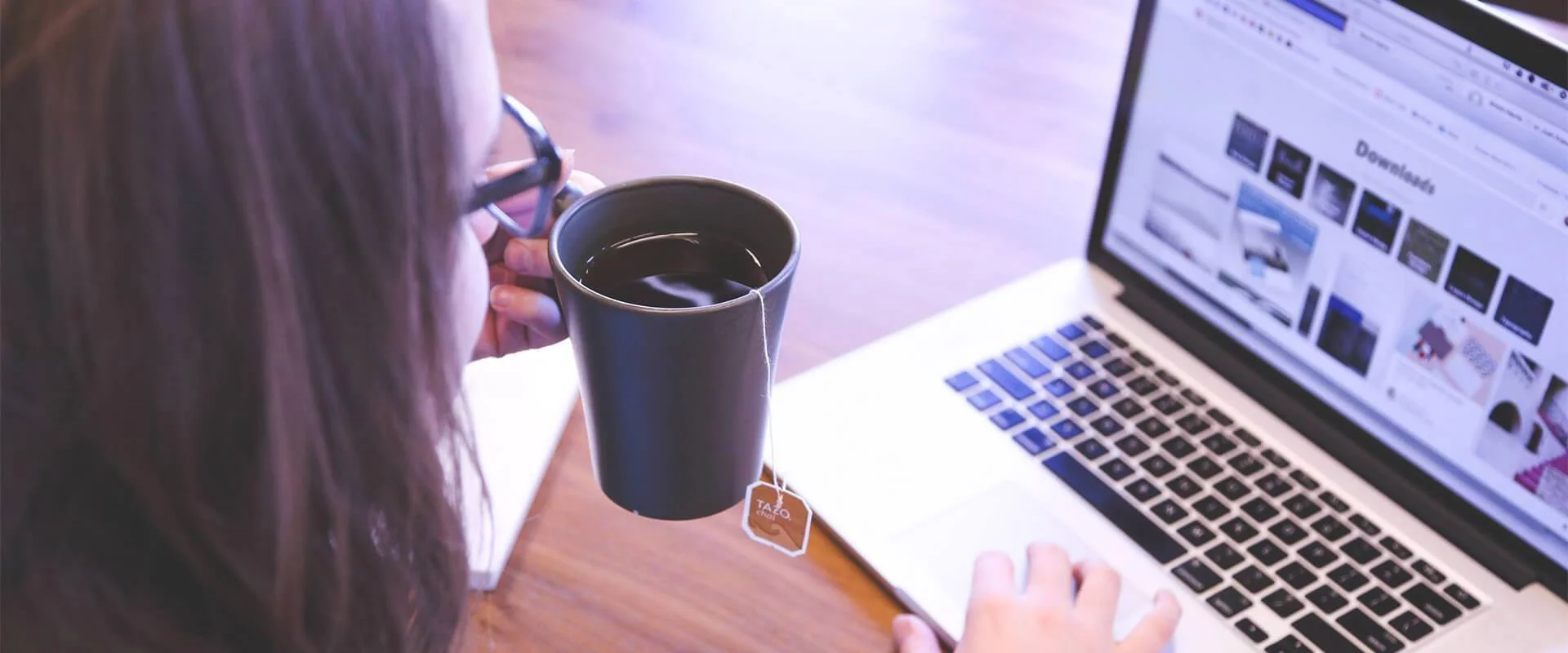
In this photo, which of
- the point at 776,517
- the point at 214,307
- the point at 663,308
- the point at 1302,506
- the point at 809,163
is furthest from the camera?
the point at 809,163

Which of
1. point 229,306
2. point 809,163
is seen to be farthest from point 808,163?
point 229,306

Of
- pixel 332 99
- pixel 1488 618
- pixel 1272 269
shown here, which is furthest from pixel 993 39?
pixel 332 99

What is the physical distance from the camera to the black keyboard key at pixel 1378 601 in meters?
0.69

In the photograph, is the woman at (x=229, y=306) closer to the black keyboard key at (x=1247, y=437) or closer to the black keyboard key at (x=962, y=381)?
the black keyboard key at (x=962, y=381)

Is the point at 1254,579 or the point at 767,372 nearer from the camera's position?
the point at 767,372

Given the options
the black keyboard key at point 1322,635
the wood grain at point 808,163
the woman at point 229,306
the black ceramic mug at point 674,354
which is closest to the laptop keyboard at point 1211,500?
the black keyboard key at point 1322,635

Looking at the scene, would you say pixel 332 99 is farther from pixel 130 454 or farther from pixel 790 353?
pixel 790 353

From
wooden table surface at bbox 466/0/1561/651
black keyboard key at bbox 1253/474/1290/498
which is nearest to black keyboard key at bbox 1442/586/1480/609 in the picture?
black keyboard key at bbox 1253/474/1290/498

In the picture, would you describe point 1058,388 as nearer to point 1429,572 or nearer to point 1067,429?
point 1067,429

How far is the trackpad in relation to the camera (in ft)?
2.30

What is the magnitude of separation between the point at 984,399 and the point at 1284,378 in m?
0.20

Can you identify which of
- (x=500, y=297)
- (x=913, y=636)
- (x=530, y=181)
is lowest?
(x=913, y=636)

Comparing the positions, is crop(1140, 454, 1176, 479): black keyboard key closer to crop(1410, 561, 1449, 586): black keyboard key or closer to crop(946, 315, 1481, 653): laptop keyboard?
crop(946, 315, 1481, 653): laptop keyboard

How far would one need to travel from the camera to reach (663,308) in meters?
0.53
